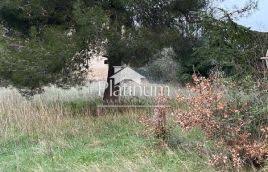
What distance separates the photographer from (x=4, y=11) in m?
9.75

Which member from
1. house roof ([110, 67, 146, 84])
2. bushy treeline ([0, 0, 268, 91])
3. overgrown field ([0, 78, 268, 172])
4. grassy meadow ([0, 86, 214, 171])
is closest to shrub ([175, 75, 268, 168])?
overgrown field ([0, 78, 268, 172])

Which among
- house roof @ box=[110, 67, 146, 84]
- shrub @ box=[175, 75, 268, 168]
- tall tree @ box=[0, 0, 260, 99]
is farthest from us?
house roof @ box=[110, 67, 146, 84]

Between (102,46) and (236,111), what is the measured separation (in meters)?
3.91

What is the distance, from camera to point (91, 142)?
7.55 meters

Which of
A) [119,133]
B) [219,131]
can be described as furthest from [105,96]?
[219,131]

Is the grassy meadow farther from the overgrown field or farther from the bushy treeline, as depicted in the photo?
the bushy treeline

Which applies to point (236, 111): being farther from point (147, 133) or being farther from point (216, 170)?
point (147, 133)

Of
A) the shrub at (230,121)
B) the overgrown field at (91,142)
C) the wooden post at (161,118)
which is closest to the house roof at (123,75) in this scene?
the overgrown field at (91,142)

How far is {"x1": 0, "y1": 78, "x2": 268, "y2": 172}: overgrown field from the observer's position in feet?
19.7

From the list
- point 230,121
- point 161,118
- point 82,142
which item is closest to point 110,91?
point 82,142

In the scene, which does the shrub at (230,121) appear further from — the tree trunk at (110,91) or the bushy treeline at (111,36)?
→ the tree trunk at (110,91)

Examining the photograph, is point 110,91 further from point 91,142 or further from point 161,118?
point 161,118

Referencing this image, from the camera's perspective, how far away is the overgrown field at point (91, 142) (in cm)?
600

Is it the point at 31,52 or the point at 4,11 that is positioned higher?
the point at 4,11
